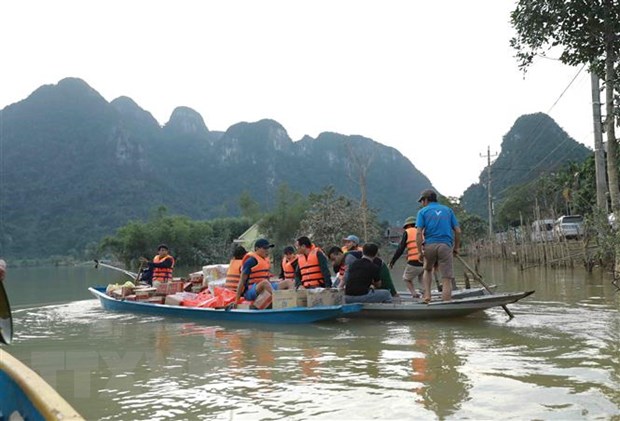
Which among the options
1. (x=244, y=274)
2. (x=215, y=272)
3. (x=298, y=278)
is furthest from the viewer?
(x=215, y=272)

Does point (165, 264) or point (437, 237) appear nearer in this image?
point (437, 237)

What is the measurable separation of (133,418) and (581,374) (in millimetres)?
3573

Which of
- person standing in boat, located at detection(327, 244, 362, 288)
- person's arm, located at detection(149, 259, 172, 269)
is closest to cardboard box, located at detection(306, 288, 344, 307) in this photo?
person standing in boat, located at detection(327, 244, 362, 288)

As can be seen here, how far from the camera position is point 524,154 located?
7075 cm

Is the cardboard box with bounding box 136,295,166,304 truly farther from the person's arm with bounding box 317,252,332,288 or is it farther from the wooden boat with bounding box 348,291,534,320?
the wooden boat with bounding box 348,291,534,320

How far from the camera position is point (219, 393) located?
191 inches

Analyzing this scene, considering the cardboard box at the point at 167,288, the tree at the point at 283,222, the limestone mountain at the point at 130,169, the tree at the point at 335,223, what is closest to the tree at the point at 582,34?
the cardboard box at the point at 167,288

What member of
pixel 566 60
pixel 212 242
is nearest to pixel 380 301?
pixel 566 60

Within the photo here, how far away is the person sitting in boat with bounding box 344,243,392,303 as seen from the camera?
876cm

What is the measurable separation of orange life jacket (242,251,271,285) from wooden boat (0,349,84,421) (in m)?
6.01

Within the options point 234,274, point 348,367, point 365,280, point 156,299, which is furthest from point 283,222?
point 348,367

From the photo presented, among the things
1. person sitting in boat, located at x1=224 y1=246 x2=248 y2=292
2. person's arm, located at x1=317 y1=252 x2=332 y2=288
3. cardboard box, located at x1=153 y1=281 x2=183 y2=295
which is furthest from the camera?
cardboard box, located at x1=153 y1=281 x2=183 y2=295

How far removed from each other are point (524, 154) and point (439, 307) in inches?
2664

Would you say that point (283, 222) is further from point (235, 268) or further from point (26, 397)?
point (26, 397)
